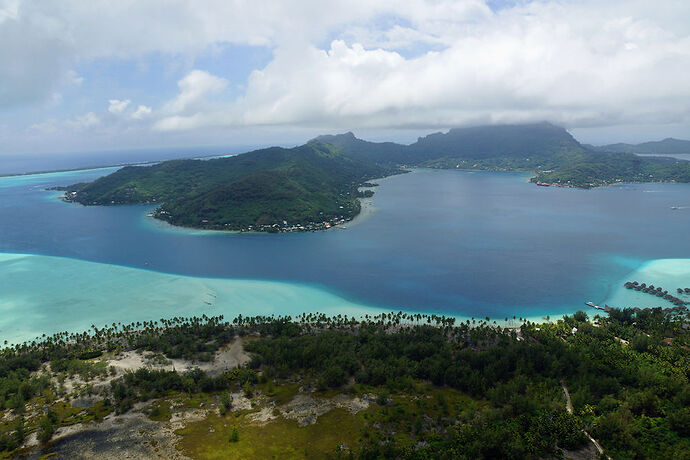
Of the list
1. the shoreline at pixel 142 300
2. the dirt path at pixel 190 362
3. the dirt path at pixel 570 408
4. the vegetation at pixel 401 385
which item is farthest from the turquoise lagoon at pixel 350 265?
the dirt path at pixel 570 408

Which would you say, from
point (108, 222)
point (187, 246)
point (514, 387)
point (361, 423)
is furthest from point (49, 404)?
point (108, 222)

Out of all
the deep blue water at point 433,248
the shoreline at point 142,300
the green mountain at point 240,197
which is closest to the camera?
the shoreline at point 142,300

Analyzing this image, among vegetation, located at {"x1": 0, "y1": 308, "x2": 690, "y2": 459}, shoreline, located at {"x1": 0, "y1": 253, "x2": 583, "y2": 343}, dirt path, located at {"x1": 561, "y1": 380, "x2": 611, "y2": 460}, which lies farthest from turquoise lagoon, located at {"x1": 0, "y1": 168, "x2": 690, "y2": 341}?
dirt path, located at {"x1": 561, "y1": 380, "x2": 611, "y2": 460}

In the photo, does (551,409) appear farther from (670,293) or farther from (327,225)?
(327,225)

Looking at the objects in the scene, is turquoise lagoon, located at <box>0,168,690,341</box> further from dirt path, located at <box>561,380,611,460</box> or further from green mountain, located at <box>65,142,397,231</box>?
dirt path, located at <box>561,380,611,460</box>

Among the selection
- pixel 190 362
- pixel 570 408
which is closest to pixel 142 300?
pixel 190 362

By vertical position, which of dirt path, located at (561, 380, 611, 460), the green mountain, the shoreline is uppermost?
the green mountain

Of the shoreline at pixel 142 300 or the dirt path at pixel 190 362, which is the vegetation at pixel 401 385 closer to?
the dirt path at pixel 190 362
